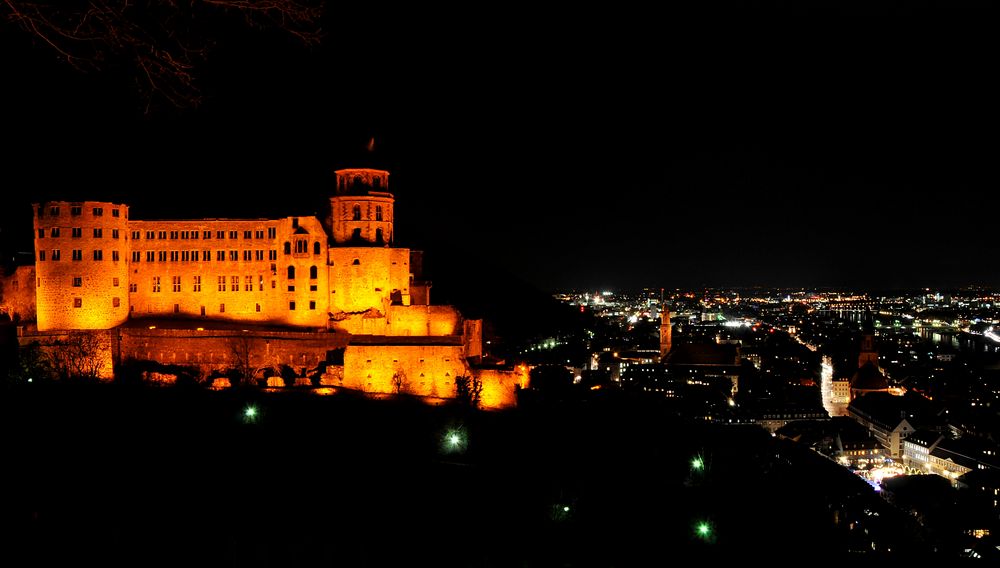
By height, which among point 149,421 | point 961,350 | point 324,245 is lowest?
point 961,350

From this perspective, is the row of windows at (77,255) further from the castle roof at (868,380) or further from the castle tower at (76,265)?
the castle roof at (868,380)

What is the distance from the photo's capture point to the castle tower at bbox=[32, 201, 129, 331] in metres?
39.4

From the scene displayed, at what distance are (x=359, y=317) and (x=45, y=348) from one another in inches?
601

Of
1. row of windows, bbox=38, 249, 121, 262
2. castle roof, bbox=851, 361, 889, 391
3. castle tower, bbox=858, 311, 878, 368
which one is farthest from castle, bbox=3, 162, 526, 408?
castle tower, bbox=858, 311, 878, 368

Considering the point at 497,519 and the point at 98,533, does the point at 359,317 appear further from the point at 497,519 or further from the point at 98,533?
the point at 98,533

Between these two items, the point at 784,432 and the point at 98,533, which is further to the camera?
the point at 784,432

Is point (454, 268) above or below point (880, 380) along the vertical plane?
above

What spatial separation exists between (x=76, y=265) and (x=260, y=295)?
9.15 meters

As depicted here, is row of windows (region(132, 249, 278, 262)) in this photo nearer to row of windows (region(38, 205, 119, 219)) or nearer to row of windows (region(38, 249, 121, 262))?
row of windows (region(38, 249, 121, 262))

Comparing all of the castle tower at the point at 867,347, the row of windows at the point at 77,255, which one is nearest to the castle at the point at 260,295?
the row of windows at the point at 77,255

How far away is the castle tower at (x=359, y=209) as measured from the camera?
43.0 metres

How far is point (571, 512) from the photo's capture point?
34344 millimetres

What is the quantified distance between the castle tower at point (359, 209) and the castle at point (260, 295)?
66 mm

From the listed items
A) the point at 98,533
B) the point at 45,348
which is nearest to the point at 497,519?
the point at 98,533
